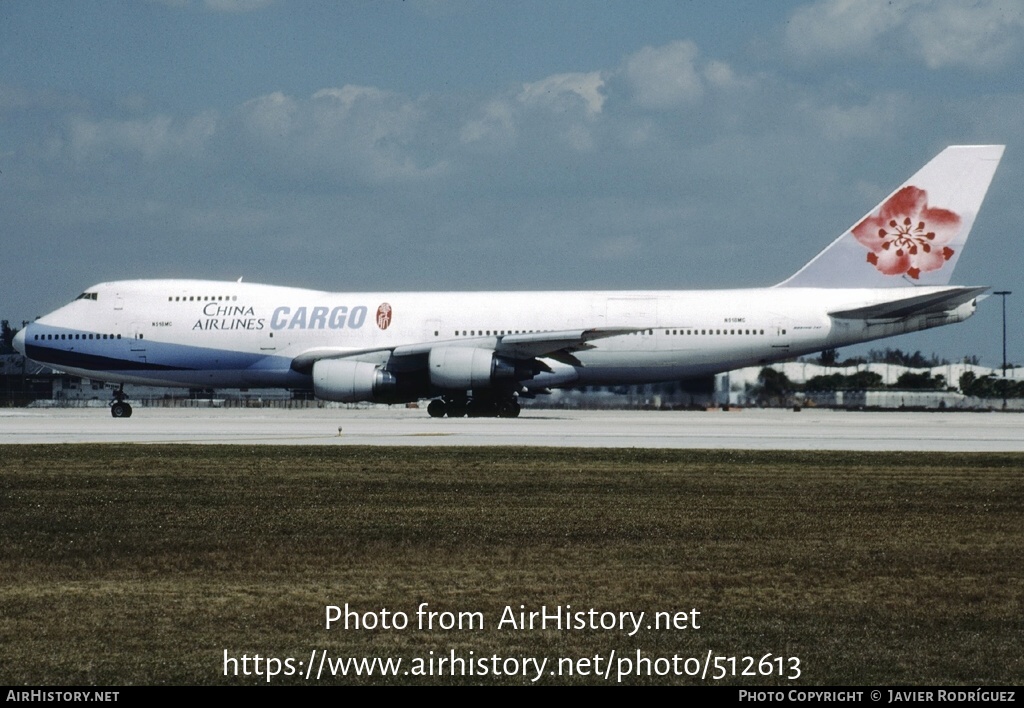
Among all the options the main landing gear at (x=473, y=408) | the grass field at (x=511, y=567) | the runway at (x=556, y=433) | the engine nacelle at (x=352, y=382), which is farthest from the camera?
the main landing gear at (x=473, y=408)

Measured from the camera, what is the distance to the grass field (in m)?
7.64

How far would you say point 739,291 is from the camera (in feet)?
138

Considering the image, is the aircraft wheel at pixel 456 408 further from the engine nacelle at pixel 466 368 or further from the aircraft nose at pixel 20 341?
the aircraft nose at pixel 20 341

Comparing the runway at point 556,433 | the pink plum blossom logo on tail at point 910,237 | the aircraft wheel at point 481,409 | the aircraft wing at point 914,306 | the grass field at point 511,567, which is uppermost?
the pink plum blossom logo on tail at point 910,237

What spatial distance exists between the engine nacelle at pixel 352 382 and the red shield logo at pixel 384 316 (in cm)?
329

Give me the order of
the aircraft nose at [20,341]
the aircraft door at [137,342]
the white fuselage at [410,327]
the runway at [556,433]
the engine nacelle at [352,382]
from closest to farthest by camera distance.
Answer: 1. the runway at [556,433]
2. the engine nacelle at [352,382]
3. the white fuselage at [410,327]
4. the aircraft door at [137,342]
5. the aircraft nose at [20,341]

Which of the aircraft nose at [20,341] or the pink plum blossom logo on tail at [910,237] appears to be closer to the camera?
the pink plum blossom logo on tail at [910,237]

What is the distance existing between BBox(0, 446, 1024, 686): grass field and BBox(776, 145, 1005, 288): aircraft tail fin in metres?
24.7

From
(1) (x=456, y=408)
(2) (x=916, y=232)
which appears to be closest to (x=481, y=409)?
(1) (x=456, y=408)

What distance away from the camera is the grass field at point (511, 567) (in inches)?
301

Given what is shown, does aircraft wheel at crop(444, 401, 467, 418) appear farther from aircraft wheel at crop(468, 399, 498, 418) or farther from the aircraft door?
the aircraft door

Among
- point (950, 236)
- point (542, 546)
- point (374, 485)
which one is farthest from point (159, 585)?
point (950, 236)

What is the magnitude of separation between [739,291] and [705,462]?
72.9 feet

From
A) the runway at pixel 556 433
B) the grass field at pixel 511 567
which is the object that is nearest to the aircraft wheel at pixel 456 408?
the runway at pixel 556 433
